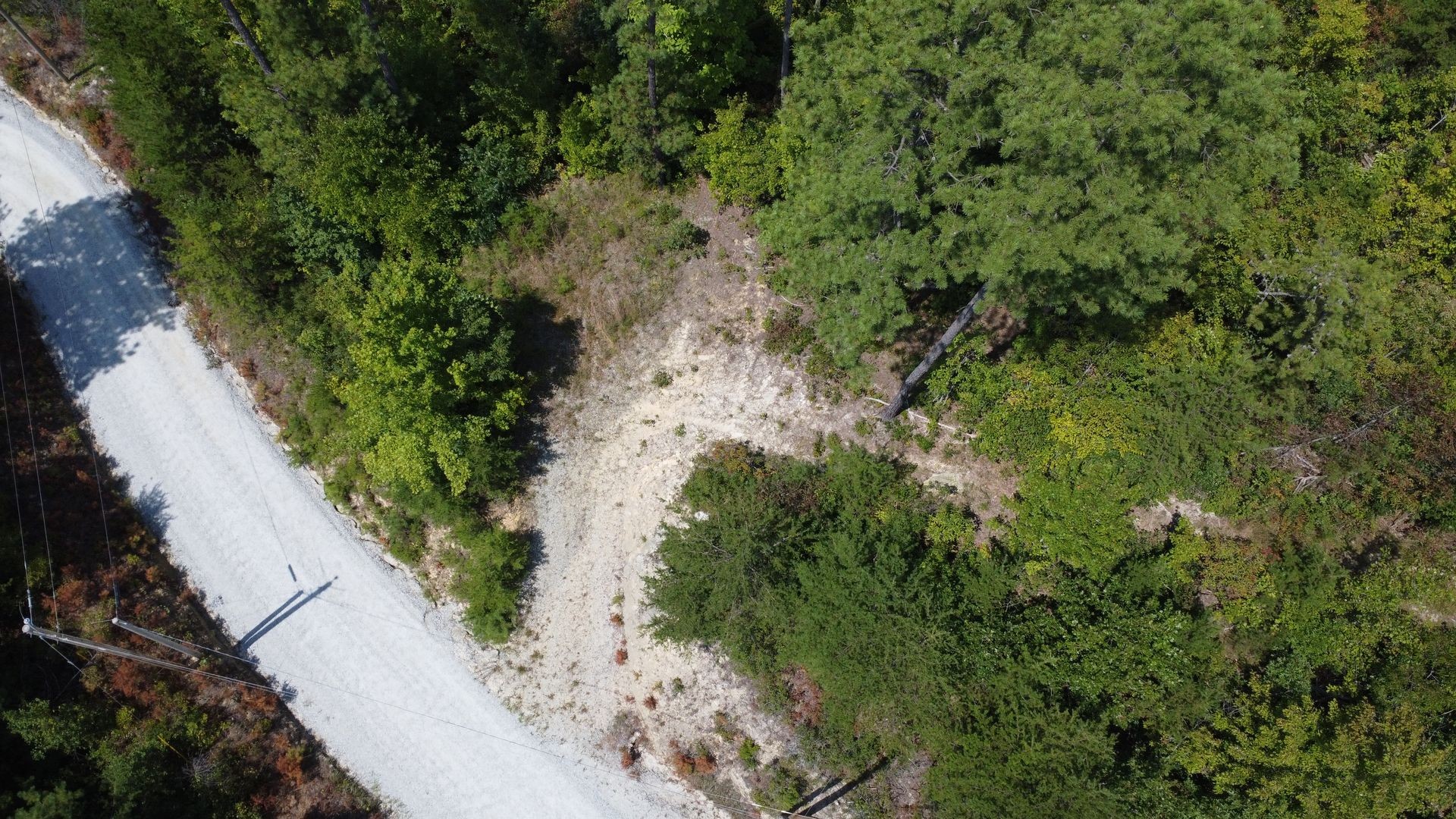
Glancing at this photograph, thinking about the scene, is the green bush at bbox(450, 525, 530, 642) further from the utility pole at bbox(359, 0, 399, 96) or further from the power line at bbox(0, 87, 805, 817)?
the utility pole at bbox(359, 0, 399, 96)

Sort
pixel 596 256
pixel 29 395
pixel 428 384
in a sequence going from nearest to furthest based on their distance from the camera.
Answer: pixel 428 384, pixel 29 395, pixel 596 256

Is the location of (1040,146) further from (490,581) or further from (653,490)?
(490,581)

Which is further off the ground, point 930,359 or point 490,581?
point 930,359

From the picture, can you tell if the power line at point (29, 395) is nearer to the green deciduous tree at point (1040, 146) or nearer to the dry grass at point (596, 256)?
the dry grass at point (596, 256)

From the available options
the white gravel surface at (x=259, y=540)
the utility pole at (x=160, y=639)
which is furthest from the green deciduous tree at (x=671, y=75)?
the utility pole at (x=160, y=639)

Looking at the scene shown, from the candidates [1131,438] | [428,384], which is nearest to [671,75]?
[428,384]

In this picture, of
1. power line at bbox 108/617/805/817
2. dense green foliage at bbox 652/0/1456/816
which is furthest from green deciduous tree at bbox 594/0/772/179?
power line at bbox 108/617/805/817
